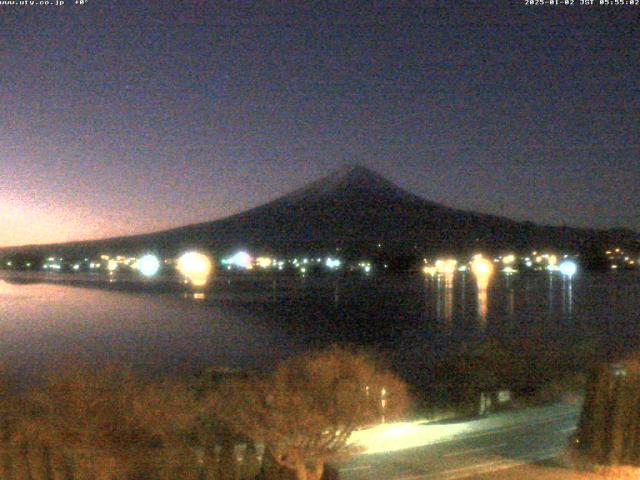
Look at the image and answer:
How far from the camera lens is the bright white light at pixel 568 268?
10319 centimetres

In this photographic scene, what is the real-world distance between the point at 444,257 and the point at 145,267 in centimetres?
3317

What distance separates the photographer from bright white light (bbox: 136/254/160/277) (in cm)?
10088

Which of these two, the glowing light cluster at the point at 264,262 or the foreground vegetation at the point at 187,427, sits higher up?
the glowing light cluster at the point at 264,262

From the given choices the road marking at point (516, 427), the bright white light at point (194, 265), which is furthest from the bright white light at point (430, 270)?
the road marking at point (516, 427)

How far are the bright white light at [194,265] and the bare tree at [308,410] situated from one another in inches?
3157

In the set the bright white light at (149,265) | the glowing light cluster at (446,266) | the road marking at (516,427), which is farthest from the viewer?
the glowing light cluster at (446,266)

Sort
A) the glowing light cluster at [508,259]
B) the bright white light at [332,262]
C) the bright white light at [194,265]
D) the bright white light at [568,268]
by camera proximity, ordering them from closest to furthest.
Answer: the bright white light at [194,265], the bright white light at [332,262], the bright white light at [568,268], the glowing light cluster at [508,259]

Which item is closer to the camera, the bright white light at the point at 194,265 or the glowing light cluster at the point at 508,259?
the bright white light at the point at 194,265

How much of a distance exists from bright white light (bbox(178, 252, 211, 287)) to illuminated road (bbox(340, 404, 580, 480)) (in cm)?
7557

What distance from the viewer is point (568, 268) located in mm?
103250

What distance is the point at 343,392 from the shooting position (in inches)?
409

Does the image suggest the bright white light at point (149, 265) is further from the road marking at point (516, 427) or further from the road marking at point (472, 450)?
the road marking at point (472, 450)

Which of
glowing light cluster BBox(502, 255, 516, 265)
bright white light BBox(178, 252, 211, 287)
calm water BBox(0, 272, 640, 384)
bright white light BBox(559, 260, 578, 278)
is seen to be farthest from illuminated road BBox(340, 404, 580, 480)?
glowing light cluster BBox(502, 255, 516, 265)

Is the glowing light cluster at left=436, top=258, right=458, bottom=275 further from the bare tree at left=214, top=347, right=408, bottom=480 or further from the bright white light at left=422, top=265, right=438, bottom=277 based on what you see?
the bare tree at left=214, top=347, right=408, bottom=480
